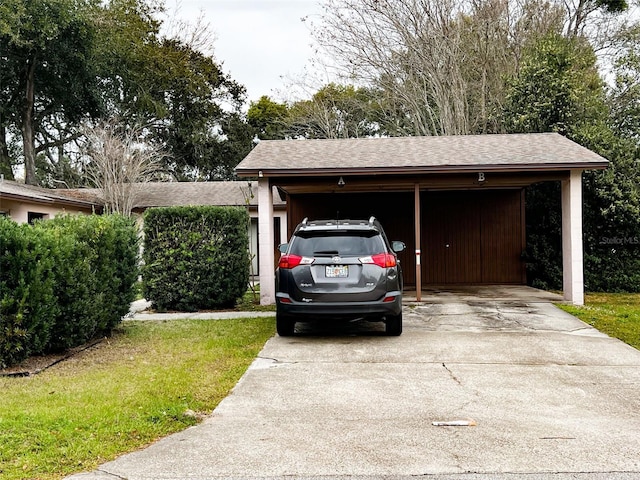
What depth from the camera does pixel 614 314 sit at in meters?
10.6

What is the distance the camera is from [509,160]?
12055 millimetres

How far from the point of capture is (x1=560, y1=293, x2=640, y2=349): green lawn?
28.6 ft

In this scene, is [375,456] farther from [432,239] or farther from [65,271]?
[432,239]

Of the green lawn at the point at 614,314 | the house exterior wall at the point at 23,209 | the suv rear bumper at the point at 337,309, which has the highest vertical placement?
the house exterior wall at the point at 23,209

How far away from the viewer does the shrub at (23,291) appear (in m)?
6.09

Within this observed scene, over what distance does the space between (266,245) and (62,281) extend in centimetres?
545

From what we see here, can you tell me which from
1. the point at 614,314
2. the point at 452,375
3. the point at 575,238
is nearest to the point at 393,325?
the point at 452,375

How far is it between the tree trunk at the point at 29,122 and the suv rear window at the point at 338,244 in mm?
21171

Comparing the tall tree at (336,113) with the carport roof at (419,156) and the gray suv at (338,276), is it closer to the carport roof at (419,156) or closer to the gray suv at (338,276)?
the carport roof at (419,156)

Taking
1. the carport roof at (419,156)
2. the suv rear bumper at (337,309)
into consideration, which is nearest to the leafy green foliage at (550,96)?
the carport roof at (419,156)

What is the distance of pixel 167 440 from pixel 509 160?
983cm

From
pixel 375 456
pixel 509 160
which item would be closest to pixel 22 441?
pixel 375 456

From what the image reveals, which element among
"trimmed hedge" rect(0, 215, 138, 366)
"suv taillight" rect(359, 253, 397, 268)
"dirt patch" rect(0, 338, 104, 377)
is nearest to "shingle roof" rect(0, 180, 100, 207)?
"trimmed hedge" rect(0, 215, 138, 366)

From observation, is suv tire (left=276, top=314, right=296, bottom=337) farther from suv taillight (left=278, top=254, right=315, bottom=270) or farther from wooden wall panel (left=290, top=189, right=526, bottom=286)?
wooden wall panel (left=290, top=189, right=526, bottom=286)
